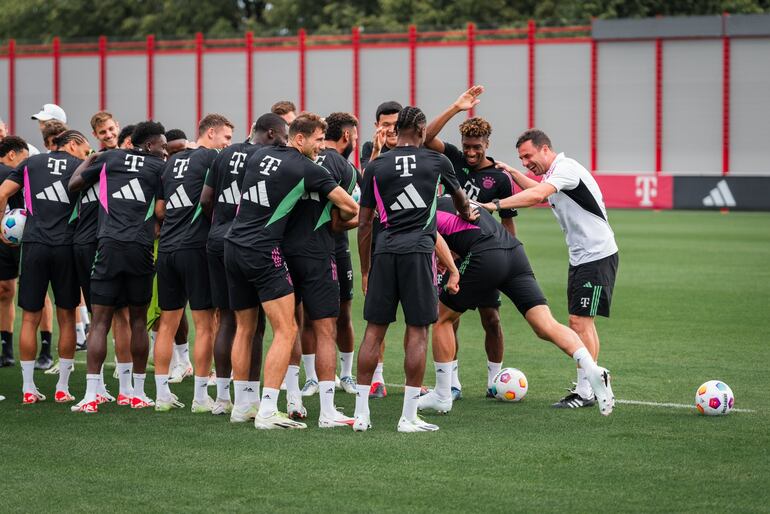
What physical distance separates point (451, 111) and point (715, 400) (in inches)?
118

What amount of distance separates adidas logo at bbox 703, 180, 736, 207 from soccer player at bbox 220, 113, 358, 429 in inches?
1134

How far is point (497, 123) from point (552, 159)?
3284cm

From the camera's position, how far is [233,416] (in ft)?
28.9

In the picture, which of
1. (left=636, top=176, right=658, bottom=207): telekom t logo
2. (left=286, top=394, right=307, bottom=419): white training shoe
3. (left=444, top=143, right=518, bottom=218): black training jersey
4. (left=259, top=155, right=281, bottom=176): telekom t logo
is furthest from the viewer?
(left=636, top=176, right=658, bottom=207): telekom t logo

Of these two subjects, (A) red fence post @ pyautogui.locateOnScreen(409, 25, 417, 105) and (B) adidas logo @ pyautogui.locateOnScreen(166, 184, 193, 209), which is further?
(A) red fence post @ pyautogui.locateOnScreen(409, 25, 417, 105)

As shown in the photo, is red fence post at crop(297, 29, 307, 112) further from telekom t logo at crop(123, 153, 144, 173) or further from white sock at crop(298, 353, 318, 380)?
telekom t logo at crop(123, 153, 144, 173)

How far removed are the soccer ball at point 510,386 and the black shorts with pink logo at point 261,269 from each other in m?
2.10

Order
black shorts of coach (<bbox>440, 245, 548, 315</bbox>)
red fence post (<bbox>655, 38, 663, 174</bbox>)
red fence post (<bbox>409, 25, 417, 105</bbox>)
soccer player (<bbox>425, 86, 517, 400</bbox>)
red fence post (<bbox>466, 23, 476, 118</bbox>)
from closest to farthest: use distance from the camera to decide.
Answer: black shorts of coach (<bbox>440, 245, 548, 315</bbox>) → soccer player (<bbox>425, 86, 517, 400</bbox>) → red fence post (<bbox>655, 38, 663, 174</bbox>) → red fence post (<bbox>466, 23, 476, 118</bbox>) → red fence post (<bbox>409, 25, 417, 105</bbox>)

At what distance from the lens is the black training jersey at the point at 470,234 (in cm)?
936

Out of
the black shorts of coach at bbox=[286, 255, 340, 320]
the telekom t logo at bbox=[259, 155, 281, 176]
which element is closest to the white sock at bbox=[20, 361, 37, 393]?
the black shorts of coach at bbox=[286, 255, 340, 320]

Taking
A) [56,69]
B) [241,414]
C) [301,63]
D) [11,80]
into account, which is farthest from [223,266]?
[11,80]

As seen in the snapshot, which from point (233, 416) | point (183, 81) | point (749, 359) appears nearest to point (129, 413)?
point (233, 416)

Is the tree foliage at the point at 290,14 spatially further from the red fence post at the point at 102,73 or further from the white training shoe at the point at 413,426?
the white training shoe at the point at 413,426

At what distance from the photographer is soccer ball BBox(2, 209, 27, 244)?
10.5 m
